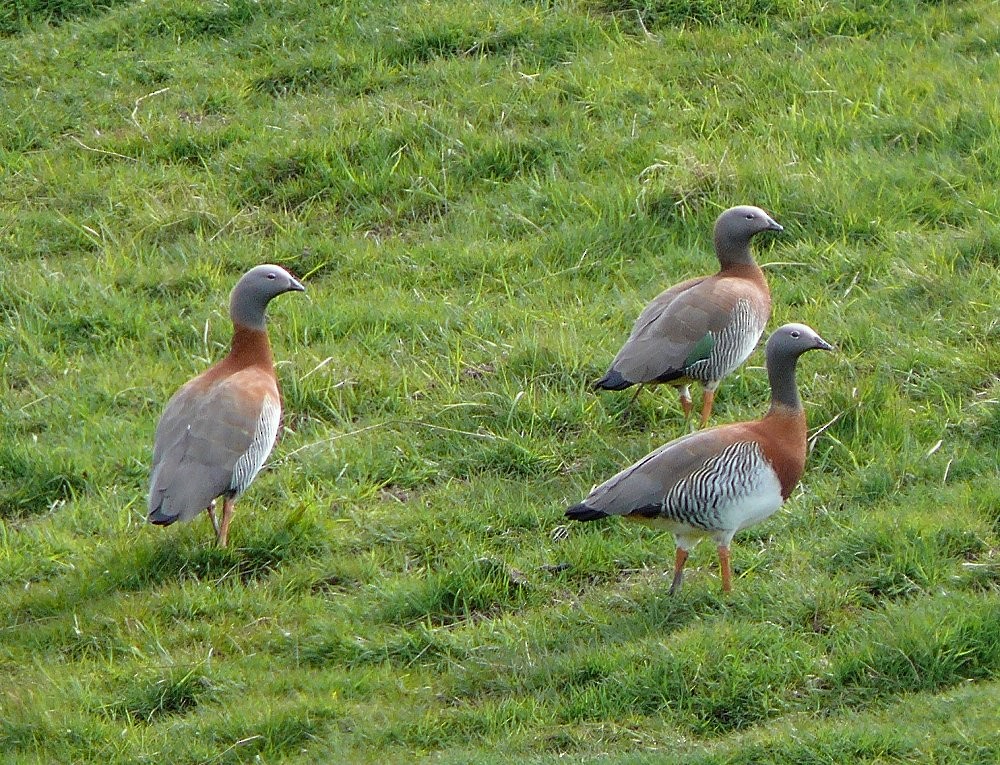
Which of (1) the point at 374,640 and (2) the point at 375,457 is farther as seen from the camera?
(2) the point at 375,457

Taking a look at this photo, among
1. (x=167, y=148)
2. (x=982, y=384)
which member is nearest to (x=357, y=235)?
(x=167, y=148)

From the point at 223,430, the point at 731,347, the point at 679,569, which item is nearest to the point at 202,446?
the point at 223,430

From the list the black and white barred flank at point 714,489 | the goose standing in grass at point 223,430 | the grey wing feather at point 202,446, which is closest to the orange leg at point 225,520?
the goose standing in grass at point 223,430

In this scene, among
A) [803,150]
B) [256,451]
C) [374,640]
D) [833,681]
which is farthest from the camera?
[803,150]

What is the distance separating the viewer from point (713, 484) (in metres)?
6.70

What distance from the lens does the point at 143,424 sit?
8648 mm

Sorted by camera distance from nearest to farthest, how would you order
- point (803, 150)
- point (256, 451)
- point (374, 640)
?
point (374, 640)
point (256, 451)
point (803, 150)

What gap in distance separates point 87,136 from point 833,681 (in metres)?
7.42

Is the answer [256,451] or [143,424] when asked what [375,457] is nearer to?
[256,451]

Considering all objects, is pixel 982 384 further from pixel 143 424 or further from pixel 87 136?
pixel 87 136

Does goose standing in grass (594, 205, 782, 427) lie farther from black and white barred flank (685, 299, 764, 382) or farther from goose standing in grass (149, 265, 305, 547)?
goose standing in grass (149, 265, 305, 547)

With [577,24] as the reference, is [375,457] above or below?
below

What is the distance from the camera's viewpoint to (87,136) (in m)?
11.4

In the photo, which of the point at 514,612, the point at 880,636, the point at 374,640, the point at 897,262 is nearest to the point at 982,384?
the point at 897,262
